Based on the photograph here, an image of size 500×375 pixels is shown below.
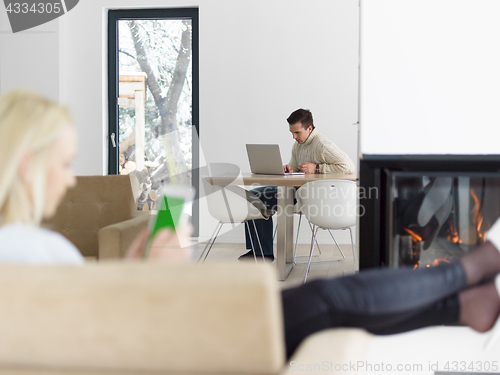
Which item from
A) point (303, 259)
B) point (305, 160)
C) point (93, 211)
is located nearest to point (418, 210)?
point (93, 211)

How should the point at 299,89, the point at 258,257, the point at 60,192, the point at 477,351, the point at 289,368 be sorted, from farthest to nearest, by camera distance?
the point at 299,89
the point at 258,257
the point at 477,351
the point at 60,192
the point at 289,368

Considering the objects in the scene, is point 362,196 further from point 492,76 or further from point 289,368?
point 289,368

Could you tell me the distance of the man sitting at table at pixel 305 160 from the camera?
418 cm

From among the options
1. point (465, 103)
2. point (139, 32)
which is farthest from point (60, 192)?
point (139, 32)

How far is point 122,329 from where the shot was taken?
749 mm

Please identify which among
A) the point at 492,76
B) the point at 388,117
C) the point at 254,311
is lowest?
the point at 254,311

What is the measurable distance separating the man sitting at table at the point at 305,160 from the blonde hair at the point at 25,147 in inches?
124

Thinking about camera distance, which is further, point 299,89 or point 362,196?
point 299,89

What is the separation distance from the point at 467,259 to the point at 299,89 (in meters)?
4.08

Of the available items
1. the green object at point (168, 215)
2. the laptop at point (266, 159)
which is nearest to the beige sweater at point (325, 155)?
the laptop at point (266, 159)

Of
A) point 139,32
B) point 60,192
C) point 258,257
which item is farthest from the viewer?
point 139,32

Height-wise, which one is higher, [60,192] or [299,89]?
[299,89]

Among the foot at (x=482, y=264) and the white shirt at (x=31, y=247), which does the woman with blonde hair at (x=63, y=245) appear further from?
the foot at (x=482, y=264)

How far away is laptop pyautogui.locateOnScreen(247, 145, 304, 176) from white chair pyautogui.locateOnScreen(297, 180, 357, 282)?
0.38 metres
